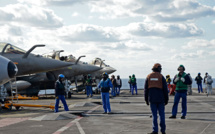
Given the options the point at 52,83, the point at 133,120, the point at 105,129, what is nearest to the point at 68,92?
the point at 52,83

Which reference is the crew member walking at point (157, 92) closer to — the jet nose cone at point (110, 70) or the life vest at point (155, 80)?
the life vest at point (155, 80)

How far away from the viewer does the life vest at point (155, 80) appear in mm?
8836

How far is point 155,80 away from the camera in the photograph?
8.86 m

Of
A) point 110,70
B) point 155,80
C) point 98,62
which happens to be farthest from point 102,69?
point 155,80

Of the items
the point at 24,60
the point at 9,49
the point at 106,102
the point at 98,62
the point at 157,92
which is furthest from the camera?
the point at 98,62

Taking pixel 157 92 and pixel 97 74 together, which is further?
pixel 97 74

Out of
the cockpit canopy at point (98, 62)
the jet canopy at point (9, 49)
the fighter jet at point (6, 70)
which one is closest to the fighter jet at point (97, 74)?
the cockpit canopy at point (98, 62)

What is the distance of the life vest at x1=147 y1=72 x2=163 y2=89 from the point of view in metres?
8.84

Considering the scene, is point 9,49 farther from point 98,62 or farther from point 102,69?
point 98,62

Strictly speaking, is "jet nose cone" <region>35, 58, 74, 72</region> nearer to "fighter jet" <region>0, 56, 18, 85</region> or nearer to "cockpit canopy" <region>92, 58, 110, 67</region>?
"fighter jet" <region>0, 56, 18, 85</region>

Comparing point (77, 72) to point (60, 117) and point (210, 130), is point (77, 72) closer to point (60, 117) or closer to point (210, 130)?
point (60, 117)

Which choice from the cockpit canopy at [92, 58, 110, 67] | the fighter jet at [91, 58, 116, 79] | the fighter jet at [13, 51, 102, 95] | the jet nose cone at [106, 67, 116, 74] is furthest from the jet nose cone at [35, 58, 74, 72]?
the cockpit canopy at [92, 58, 110, 67]

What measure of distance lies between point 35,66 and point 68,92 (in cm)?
924

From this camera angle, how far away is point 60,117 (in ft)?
40.3
